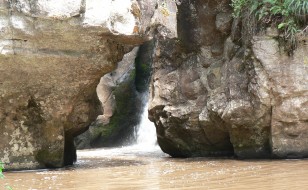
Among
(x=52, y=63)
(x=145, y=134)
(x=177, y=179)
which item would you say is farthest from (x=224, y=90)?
(x=145, y=134)

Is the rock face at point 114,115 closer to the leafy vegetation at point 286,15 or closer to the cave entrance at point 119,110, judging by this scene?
the cave entrance at point 119,110

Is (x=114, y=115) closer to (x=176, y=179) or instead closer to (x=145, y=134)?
(x=145, y=134)

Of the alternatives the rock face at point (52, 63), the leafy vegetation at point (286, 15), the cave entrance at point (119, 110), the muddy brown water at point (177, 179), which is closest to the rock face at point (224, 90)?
the leafy vegetation at point (286, 15)

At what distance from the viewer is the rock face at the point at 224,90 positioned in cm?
746

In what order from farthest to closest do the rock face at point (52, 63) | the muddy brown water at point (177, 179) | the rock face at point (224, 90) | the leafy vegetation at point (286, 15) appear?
the rock face at point (224, 90), the leafy vegetation at point (286, 15), the rock face at point (52, 63), the muddy brown water at point (177, 179)


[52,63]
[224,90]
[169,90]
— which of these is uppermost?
[52,63]

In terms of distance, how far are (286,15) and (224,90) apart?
1.94 meters

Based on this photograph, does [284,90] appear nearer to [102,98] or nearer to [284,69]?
[284,69]

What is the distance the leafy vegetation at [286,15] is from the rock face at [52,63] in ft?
6.50

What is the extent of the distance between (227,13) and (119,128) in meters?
7.78

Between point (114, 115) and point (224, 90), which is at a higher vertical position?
point (224, 90)

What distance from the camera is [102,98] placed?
15430 mm

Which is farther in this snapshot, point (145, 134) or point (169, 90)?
point (145, 134)

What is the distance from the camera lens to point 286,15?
7371mm
